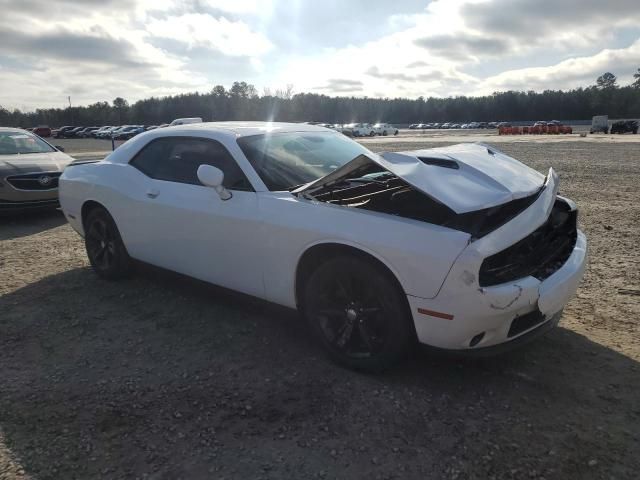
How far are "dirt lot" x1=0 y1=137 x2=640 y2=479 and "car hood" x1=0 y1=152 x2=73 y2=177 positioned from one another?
4329 millimetres

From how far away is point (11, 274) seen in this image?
5234 millimetres

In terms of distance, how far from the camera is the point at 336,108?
118875 millimetres

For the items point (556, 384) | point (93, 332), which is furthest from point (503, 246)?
point (93, 332)

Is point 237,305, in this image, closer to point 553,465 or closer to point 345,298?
point 345,298

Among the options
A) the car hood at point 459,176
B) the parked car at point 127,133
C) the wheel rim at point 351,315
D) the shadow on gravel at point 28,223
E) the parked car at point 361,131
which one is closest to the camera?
the car hood at point 459,176

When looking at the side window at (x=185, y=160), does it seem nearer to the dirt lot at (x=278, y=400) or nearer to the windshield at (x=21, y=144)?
the dirt lot at (x=278, y=400)

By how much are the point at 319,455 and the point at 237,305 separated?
1.98 meters

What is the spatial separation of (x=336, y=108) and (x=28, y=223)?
379ft

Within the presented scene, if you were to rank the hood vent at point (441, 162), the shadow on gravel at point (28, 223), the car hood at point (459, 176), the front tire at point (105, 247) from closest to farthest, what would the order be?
the car hood at point (459, 176)
the hood vent at point (441, 162)
the front tire at point (105, 247)
the shadow on gravel at point (28, 223)

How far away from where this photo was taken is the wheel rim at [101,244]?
4723 millimetres

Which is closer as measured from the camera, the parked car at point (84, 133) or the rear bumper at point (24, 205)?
the rear bumper at point (24, 205)

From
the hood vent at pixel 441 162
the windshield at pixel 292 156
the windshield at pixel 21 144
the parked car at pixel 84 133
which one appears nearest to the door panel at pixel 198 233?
the windshield at pixel 292 156

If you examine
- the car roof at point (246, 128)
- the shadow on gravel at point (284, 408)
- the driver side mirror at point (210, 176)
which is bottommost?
the shadow on gravel at point (284, 408)

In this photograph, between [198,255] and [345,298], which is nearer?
[345,298]
